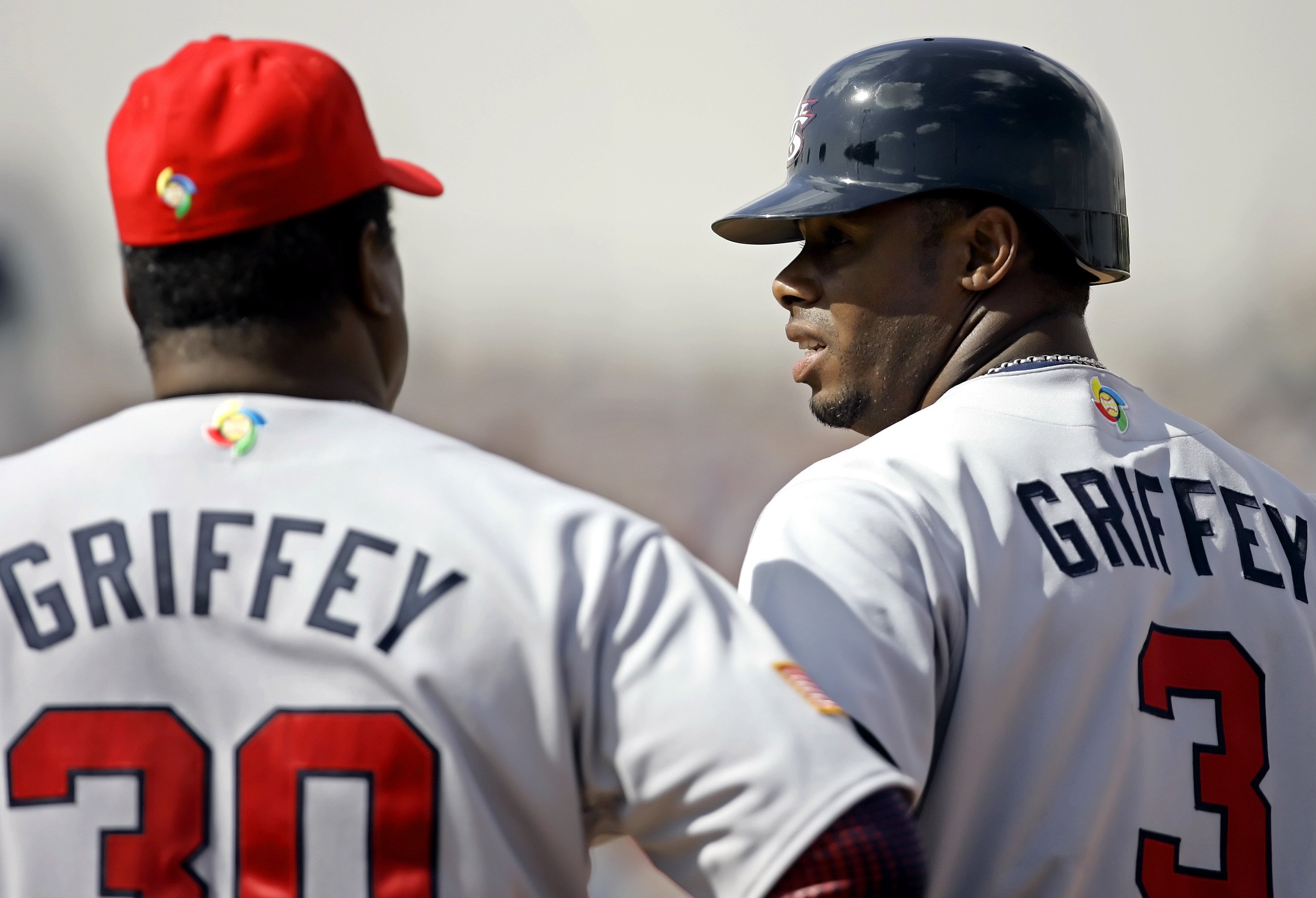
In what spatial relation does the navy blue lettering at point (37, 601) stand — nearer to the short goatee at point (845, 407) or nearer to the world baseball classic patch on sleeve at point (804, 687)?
the world baseball classic patch on sleeve at point (804, 687)

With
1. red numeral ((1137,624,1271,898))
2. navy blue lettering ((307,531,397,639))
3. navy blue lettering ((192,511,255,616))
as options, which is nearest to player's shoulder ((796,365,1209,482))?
red numeral ((1137,624,1271,898))

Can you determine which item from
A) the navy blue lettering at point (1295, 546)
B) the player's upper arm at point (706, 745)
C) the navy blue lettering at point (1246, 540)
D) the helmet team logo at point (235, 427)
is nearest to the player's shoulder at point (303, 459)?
the helmet team logo at point (235, 427)

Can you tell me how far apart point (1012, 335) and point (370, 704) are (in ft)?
4.71

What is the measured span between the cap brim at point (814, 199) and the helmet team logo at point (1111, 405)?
1.52 feet

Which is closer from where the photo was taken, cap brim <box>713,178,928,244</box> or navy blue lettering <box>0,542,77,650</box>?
navy blue lettering <box>0,542,77,650</box>

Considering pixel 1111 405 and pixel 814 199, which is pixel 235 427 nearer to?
pixel 814 199

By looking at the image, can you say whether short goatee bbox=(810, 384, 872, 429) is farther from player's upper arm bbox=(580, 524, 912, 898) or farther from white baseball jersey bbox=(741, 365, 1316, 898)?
player's upper arm bbox=(580, 524, 912, 898)

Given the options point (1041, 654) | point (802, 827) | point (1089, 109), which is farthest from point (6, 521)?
point (1089, 109)

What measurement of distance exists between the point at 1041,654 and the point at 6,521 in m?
1.39

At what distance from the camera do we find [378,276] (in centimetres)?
177

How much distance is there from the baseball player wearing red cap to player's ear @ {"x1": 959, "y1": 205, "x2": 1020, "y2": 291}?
43.7 inches

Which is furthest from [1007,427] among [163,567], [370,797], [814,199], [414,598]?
[163,567]

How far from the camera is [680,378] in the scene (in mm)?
10141

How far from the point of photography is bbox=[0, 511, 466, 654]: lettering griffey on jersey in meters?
1.55
